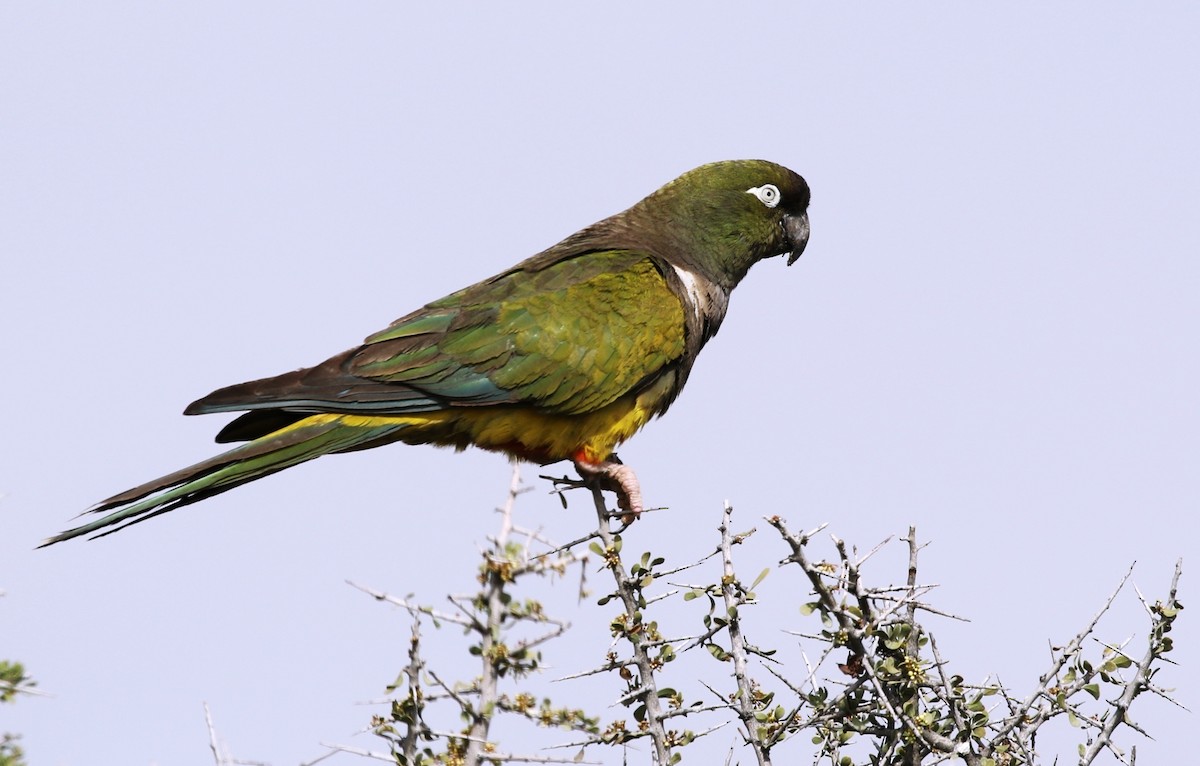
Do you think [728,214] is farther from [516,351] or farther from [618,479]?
[618,479]

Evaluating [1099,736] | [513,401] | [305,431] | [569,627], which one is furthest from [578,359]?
[1099,736]

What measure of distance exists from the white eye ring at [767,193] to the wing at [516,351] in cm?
132

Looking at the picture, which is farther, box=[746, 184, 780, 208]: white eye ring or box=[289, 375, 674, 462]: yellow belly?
box=[746, 184, 780, 208]: white eye ring

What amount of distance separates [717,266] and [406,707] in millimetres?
4216

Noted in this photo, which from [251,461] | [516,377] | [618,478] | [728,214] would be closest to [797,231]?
[728,214]

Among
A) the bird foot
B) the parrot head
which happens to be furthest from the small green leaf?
the parrot head

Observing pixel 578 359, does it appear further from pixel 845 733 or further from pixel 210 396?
pixel 845 733

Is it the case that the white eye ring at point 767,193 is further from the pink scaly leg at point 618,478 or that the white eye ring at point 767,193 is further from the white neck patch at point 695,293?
the pink scaly leg at point 618,478

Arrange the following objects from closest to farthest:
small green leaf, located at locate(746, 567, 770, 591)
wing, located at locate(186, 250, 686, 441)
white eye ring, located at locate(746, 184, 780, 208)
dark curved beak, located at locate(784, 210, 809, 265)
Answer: small green leaf, located at locate(746, 567, 770, 591)
wing, located at locate(186, 250, 686, 441)
white eye ring, located at locate(746, 184, 780, 208)
dark curved beak, located at locate(784, 210, 809, 265)

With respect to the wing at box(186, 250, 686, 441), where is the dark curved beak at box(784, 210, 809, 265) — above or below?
above

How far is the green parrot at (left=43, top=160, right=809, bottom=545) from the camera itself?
18.6 feet

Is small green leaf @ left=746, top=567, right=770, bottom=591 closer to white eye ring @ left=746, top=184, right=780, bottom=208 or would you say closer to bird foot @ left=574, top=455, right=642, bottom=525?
bird foot @ left=574, top=455, right=642, bottom=525

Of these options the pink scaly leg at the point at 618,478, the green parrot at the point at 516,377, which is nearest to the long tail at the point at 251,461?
the green parrot at the point at 516,377

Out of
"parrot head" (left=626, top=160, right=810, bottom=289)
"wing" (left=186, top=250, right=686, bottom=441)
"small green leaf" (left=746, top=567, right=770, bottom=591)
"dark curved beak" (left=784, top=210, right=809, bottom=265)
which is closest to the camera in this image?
"small green leaf" (left=746, top=567, right=770, bottom=591)
